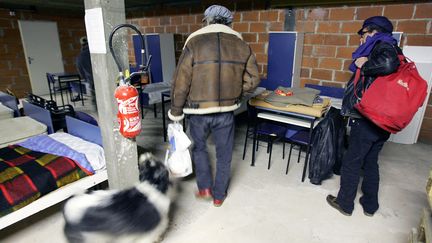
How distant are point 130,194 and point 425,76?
3.45 m

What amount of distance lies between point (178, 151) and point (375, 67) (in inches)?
54.9

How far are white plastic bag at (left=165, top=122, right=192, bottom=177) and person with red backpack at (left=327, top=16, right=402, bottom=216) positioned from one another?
114 cm

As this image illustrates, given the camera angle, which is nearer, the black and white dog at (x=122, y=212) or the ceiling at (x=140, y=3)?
the black and white dog at (x=122, y=212)

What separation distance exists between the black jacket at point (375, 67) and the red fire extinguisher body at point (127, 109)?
1.37 m

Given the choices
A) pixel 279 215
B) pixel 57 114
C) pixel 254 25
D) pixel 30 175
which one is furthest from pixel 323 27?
pixel 30 175

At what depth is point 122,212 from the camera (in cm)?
130

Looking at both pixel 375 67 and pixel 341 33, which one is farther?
pixel 341 33

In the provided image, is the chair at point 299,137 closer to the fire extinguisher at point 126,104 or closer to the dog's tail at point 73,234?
the fire extinguisher at point 126,104

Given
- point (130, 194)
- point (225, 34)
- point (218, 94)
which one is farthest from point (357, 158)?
point (130, 194)

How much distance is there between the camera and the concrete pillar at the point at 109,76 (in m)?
1.42

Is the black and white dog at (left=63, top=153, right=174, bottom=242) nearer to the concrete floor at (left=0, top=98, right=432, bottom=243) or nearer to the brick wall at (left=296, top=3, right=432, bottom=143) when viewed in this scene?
the concrete floor at (left=0, top=98, right=432, bottom=243)

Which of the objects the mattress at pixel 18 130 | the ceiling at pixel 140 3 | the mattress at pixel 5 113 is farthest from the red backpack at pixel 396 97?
the mattress at pixel 5 113

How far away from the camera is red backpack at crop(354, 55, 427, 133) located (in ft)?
5.09

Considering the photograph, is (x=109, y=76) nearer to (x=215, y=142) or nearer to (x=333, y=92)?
(x=215, y=142)
